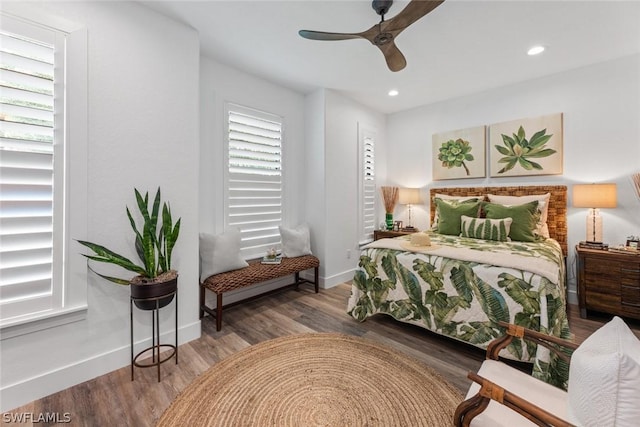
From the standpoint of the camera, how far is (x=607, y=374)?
0.79 meters

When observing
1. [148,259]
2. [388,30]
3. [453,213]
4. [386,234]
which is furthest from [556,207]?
[148,259]

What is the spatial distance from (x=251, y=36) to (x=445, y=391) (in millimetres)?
3294

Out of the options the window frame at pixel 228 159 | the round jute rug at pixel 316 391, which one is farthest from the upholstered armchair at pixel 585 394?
the window frame at pixel 228 159

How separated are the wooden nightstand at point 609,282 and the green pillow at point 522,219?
0.48 meters

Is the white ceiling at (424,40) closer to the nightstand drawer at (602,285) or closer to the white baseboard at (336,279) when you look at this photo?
the nightstand drawer at (602,285)

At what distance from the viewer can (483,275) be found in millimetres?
2008

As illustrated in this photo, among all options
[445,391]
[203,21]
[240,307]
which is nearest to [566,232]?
[445,391]

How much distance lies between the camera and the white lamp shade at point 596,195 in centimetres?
266

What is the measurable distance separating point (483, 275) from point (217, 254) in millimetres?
2416

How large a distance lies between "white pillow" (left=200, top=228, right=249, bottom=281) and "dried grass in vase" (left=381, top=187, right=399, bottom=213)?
275cm

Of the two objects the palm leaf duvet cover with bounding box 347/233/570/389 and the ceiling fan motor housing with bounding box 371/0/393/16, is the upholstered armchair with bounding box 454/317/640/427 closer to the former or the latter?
the palm leaf duvet cover with bounding box 347/233/570/389

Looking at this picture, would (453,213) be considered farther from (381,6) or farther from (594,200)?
(381,6)

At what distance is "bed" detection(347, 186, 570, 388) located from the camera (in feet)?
5.94

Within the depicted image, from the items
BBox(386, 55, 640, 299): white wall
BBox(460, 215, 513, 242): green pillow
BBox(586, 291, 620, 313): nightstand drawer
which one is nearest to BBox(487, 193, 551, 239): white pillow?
BBox(386, 55, 640, 299): white wall
